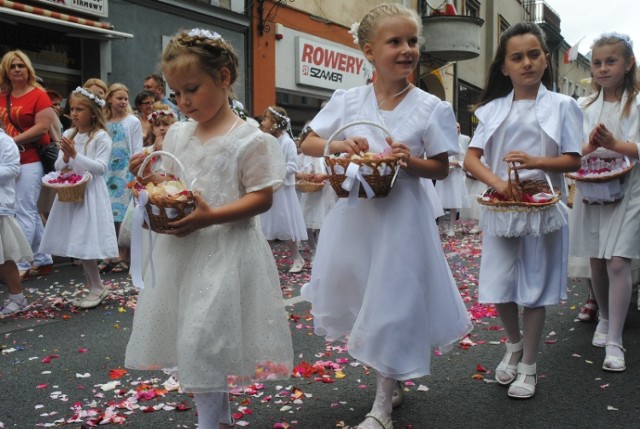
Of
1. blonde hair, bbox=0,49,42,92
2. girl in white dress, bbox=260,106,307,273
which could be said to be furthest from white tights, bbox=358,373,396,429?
blonde hair, bbox=0,49,42,92

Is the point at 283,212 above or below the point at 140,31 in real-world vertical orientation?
below

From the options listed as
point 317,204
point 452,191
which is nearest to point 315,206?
point 317,204

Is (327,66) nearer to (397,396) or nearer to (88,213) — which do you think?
(88,213)

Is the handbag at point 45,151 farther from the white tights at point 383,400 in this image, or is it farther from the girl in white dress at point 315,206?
the white tights at point 383,400

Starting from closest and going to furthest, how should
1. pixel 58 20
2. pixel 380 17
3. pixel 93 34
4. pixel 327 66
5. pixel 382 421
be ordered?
1. pixel 382 421
2. pixel 380 17
3. pixel 58 20
4. pixel 93 34
5. pixel 327 66

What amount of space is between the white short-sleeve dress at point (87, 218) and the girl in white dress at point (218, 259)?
12.0ft

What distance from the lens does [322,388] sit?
4070 mm

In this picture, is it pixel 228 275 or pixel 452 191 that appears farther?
pixel 452 191

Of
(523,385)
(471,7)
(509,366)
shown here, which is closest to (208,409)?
(523,385)

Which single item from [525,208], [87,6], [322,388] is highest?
[87,6]

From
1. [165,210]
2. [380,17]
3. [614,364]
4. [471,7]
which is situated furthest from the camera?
[471,7]

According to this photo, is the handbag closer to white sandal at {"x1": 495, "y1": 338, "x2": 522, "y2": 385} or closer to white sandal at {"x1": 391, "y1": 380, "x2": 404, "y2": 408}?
white sandal at {"x1": 391, "y1": 380, "x2": 404, "y2": 408}

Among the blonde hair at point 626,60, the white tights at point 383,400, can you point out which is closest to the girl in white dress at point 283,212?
the blonde hair at point 626,60

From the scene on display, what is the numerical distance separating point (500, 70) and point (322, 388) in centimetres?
216
